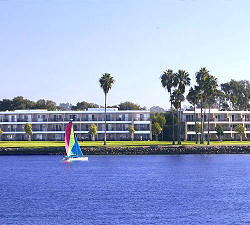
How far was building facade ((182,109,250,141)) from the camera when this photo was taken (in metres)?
176

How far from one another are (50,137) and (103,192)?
104964 mm

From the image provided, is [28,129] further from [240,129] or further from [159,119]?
[240,129]

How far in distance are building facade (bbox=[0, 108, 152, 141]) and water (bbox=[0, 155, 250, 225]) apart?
53.9 meters

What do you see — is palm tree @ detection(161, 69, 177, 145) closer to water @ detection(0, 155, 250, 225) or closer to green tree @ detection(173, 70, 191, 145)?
green tree @ detection(173, 70, 191, 145)

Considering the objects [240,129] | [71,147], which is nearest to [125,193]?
[71,147]

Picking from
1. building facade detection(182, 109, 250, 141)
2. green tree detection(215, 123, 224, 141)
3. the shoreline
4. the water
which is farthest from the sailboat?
building facade detection(182, 109, 250, 141)

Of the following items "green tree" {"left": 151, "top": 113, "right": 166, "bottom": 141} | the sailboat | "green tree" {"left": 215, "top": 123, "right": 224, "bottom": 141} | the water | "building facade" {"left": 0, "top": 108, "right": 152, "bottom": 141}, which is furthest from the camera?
"building facade" {"left": 0, "top": 108, "right": 152, "bottom": 141}

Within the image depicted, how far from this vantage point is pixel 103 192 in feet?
233

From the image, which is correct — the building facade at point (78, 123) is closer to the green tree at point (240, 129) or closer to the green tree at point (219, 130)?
the green tree at point (219, 130)

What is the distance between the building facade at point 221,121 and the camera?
17575 cm

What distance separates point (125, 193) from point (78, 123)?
103 m

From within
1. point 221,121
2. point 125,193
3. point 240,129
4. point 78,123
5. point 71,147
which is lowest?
point 125,193

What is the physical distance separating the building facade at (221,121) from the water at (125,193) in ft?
192

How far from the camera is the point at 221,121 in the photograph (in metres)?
178
